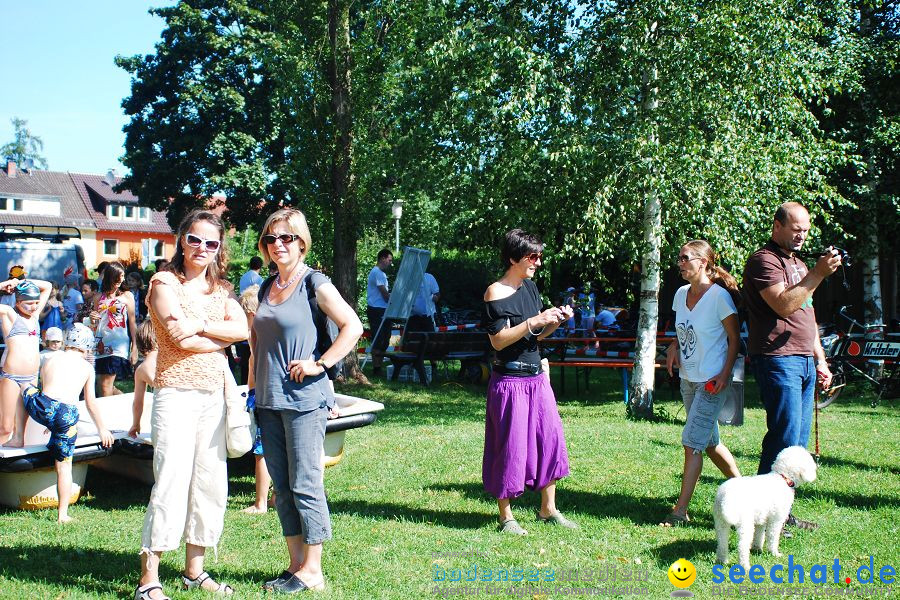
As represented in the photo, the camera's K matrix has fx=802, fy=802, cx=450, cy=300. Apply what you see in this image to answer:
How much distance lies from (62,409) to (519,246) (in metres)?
3.41

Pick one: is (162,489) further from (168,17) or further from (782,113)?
(168,17)

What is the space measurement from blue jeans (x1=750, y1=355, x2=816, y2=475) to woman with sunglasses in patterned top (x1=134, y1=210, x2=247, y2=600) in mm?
3077

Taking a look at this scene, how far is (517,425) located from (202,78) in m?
26.2

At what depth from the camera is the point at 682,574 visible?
4234 millimetres

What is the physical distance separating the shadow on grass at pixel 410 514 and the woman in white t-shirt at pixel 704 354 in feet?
4.15

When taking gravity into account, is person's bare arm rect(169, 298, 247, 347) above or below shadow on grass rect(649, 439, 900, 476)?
above

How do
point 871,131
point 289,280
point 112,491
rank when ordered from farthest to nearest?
point 871,131 → point 112,491 → point 289,280

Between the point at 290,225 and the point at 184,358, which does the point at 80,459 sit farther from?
the point at 290,225

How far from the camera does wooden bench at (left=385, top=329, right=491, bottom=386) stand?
12875 millimetres

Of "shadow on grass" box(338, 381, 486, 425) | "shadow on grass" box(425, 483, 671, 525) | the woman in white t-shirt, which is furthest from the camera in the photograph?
"shadow on grass" box(338, 381, 486, 425)

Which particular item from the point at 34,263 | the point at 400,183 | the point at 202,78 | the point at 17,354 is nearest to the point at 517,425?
the point at 17,354

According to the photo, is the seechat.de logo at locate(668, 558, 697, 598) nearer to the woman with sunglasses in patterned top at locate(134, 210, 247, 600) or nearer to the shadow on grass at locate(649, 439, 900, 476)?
the woman with sunglasses in patterned top at locate(134, 210, 247, 600)

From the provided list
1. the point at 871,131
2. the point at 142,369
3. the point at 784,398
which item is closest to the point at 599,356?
the point at 871,131

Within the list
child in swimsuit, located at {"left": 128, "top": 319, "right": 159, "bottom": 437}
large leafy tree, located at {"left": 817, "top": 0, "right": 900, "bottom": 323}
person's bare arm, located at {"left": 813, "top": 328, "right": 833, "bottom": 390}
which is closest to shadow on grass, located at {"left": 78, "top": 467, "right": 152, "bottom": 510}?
child in swimsuit, located at {"left": 128, "top": 319, "right": 159, "bottom": 437}
